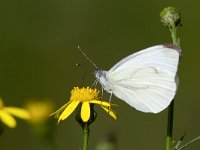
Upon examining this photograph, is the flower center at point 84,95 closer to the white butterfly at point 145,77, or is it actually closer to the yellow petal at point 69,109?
the yellow petal at point 69,109

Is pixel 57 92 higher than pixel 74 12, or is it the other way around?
pixel 74 12

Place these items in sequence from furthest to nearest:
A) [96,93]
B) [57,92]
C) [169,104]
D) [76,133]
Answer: [57,92] < [76,133] < [96,93] < [169,104]

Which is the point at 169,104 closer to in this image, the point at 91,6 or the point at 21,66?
the point at 21,66

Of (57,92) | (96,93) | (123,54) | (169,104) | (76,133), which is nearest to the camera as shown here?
(169,104)

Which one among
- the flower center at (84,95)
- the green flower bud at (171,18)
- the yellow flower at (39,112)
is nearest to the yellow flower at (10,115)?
the flower center at (84,95)

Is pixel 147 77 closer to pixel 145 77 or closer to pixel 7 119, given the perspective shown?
pixel 145 77

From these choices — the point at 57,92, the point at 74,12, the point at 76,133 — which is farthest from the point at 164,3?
the point at 76,133

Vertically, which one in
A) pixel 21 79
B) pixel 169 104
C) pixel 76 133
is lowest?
pixel 76 133
